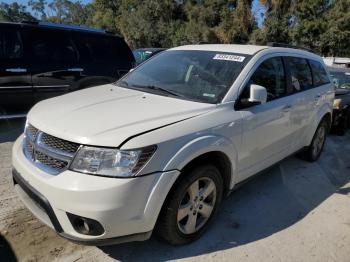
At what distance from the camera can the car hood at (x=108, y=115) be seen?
2.52m

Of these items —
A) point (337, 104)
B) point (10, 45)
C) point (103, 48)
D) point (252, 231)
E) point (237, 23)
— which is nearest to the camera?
point (252, 231)

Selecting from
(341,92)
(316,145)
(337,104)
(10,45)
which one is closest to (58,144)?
(10,45)

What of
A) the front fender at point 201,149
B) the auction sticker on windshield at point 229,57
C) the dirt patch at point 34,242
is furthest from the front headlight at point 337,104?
the dirt patch at point 34,242

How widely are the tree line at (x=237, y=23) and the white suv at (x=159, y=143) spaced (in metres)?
26.6

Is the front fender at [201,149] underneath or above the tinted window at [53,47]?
underneath

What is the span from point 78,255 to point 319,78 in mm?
4221

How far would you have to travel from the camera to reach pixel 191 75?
363 centimetres

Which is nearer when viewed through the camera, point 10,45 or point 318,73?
point 318,73

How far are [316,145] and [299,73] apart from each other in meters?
1.48

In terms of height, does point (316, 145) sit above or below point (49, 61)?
below

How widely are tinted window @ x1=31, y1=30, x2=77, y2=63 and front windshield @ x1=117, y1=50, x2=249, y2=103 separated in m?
2.50

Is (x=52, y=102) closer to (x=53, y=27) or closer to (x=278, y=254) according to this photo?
(x=278, y=254)

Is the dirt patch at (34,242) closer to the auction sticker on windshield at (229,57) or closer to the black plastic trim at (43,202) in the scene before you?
the black plastic trim at (43,202)

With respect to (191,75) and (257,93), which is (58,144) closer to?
(191,75)
